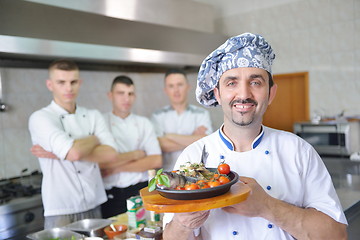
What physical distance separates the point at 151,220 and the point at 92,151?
147 cm

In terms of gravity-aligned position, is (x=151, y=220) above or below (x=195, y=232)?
below

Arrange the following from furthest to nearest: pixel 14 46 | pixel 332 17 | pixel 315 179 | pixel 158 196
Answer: pixel 332 17 → pixel 14 46 → pixel 315 179 → pixel 158 196

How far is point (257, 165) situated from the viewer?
4.27 ft

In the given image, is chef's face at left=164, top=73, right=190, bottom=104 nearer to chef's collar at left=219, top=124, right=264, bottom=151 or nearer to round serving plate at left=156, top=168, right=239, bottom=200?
chef's collar at left=219, top=124, right=264, bottom=151

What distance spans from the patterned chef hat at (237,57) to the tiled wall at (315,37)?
429 cm

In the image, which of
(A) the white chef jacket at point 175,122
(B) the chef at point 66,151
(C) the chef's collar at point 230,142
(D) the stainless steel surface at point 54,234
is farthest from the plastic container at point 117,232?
(A) the white chef jacket at point 175,122

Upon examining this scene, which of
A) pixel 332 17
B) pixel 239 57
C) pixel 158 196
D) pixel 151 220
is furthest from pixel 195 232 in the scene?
pixel 332 17

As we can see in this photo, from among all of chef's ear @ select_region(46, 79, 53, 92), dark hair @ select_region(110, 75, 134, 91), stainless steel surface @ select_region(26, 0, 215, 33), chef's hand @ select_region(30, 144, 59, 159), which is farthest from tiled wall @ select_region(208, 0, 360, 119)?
chef's hand @ select_region(30, 144, 59, 159)

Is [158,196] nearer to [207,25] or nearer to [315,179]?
[315,179]

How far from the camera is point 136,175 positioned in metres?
3.72

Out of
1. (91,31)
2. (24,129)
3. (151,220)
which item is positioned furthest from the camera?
(91,31)

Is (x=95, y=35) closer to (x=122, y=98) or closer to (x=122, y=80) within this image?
(x=122, y=80)

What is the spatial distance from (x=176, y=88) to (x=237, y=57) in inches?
116

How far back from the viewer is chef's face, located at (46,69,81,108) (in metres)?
3.15
